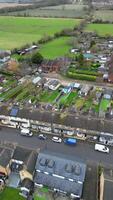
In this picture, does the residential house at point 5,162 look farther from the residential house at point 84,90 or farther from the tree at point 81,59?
the tree at point 81,59

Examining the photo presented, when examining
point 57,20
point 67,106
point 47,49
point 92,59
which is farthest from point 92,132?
point 57,20

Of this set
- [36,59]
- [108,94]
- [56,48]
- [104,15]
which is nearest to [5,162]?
[108,94]

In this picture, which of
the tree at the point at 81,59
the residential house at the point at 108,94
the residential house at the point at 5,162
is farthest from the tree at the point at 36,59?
the residential house at the point at 5,162

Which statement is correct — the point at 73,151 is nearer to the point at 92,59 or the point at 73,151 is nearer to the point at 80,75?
the point at 80,75

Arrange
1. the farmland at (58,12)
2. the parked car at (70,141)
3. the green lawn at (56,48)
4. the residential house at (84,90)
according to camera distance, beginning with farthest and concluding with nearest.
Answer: the farmland at (58,12) < the green lawn at (56,48) < the residential house at (84,90) < the parked car at (70,141)

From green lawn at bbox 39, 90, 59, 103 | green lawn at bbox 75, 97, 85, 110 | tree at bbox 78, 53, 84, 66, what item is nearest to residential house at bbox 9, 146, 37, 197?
green lawn at bbox 75, 97, 85, 110

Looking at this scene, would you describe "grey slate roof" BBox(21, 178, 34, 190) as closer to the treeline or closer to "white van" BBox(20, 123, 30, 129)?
"white van" BBox(20, 123, 30, 129)
